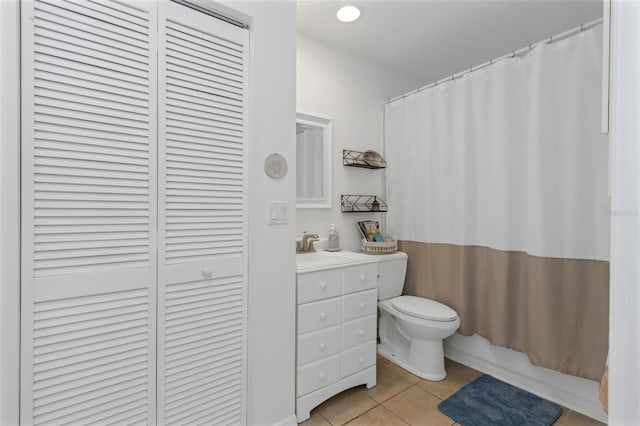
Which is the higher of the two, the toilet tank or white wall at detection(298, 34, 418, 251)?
white wall at detection(298, 34, 418, 251)

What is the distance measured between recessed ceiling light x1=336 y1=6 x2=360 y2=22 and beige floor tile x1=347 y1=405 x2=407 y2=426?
250 cm

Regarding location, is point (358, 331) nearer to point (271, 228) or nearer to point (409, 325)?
point (409, 325)

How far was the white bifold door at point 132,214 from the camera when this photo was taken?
99cm

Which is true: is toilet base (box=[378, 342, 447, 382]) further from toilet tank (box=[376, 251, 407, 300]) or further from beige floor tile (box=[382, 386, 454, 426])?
toilet tank (box=[376, 251, 407, 300])

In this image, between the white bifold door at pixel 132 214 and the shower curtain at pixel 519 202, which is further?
the shower curtain at pixel 519 202

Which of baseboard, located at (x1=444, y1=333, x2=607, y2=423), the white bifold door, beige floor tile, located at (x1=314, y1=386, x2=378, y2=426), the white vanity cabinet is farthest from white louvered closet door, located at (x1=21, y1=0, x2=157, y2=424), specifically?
baseboard, located at (x1=444, y1=333, x2=607, y2=423)

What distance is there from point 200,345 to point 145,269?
1.35ft

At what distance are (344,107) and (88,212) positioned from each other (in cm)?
196

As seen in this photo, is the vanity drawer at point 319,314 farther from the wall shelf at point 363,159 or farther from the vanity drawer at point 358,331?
the wall shelf at point 363,159

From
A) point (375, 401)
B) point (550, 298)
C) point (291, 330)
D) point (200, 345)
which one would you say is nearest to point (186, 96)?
point (200, 345)

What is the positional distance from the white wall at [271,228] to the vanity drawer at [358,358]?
1.24 ft

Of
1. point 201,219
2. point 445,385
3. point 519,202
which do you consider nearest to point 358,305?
point 445,385

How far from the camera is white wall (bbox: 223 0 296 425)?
55.2 inches
